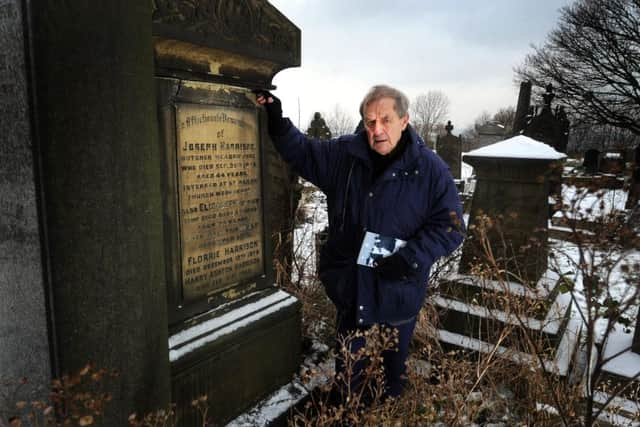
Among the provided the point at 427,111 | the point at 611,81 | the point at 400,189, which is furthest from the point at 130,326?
the point at 427,111

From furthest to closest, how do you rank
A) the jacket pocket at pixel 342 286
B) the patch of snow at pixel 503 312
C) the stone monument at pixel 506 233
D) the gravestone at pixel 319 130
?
the gravestone at pixel 319 130
the stone monument at pixel 506 233
the patch of snow at pixel 503 312
the jacket pocket at pixel 342 286

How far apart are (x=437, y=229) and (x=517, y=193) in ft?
8.00

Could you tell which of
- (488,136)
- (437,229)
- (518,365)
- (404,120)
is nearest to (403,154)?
(404,120)

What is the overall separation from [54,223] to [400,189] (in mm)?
1531

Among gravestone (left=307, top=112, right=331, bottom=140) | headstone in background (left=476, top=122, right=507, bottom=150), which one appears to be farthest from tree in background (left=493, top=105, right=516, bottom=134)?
gravestone (left=307, top=112, right=331, bottom=140)

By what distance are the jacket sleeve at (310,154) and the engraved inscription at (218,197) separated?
0.18 m

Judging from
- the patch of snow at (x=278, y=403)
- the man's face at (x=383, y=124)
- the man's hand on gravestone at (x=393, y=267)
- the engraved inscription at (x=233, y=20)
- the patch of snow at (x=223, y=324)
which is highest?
the engraved inscription at (x=233, y=20)

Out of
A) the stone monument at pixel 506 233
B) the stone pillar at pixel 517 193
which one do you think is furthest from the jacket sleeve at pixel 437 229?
the stone pillar at pixel 517 193

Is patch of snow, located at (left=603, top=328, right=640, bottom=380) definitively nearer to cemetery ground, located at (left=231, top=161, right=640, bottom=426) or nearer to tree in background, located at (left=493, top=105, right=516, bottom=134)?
cemetery ground, located at (left=231, top=161, right=640, bottom=426)

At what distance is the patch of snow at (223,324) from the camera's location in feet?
6.70

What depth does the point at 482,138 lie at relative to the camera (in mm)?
49000

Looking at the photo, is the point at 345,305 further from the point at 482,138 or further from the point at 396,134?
the point at 482,138

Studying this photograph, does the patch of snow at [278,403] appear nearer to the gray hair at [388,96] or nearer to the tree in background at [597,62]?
the gray hair at [388,96]

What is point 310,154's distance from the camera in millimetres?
2432
